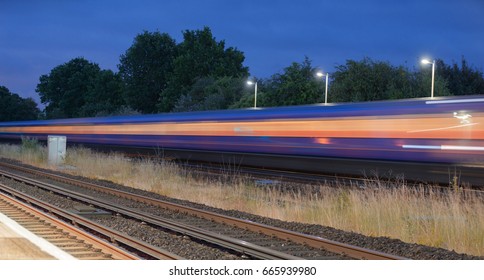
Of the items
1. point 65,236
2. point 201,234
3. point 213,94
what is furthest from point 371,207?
point 213,94

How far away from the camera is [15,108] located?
295 feet

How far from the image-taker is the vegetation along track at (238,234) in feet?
29.7

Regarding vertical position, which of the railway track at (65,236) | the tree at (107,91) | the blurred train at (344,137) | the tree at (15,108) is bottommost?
the railway track at (65,236)

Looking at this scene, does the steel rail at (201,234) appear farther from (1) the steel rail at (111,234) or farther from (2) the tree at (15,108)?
(2) the tree at (15,108)

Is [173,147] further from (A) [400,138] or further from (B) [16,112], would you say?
(B) [16,112]

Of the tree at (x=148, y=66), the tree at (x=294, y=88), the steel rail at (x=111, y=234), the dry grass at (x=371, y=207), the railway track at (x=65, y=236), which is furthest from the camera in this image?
the tree at (x=148, y=66)

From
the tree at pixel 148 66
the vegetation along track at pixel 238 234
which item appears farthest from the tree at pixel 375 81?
the tree at pixel 148 66

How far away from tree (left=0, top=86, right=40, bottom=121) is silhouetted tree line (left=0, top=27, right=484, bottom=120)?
14 centimetres

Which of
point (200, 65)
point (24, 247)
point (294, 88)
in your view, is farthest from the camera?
point (200, 65)

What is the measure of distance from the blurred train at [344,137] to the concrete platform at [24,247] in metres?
10.5

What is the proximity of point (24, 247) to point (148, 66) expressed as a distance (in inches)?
3025

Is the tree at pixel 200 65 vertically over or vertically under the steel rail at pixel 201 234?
over

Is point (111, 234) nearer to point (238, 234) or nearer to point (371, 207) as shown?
point (238, 234)
